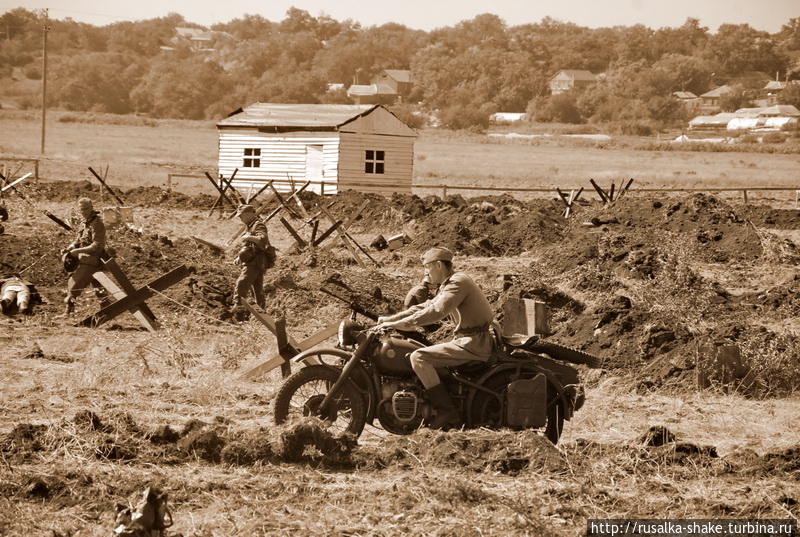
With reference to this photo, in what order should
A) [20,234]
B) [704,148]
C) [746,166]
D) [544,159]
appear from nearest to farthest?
1. [20,234]
2. [746,166]
3. [544,159]
4. [704,148]

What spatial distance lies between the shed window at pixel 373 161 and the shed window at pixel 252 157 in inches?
165

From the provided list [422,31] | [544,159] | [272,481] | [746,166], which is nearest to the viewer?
[272,481]

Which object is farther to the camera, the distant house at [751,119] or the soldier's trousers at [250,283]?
the distant house at [751,119]

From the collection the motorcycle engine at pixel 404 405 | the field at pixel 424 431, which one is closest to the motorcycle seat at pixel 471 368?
the motorcycle engine at pixel 404 405

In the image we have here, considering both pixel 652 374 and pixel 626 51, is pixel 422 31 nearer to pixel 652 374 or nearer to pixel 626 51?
pixel 626 51

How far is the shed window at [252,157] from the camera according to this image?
39.7 m

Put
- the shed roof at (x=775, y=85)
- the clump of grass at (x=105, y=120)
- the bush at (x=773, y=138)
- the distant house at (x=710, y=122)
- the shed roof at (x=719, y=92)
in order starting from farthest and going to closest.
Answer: the shed roof at (x=775, y=85)
the shed roof at (x=719, y=92)
the distant house at (x=710, y=122)
the clump of grass at (x=105, y=120)
the bush at (x=773, y=138)

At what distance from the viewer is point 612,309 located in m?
14.1

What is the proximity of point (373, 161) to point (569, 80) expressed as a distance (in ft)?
375

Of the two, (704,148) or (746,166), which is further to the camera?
(704,148)

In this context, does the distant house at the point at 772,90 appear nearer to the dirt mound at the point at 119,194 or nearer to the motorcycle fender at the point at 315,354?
the dirt mound at the point at 119,194

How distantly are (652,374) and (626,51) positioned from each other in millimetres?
161326

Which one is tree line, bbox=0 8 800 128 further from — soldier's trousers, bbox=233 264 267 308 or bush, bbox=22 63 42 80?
soldier's trousers, bbox=233 264 267 308

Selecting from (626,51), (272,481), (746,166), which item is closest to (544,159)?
(746,166)
